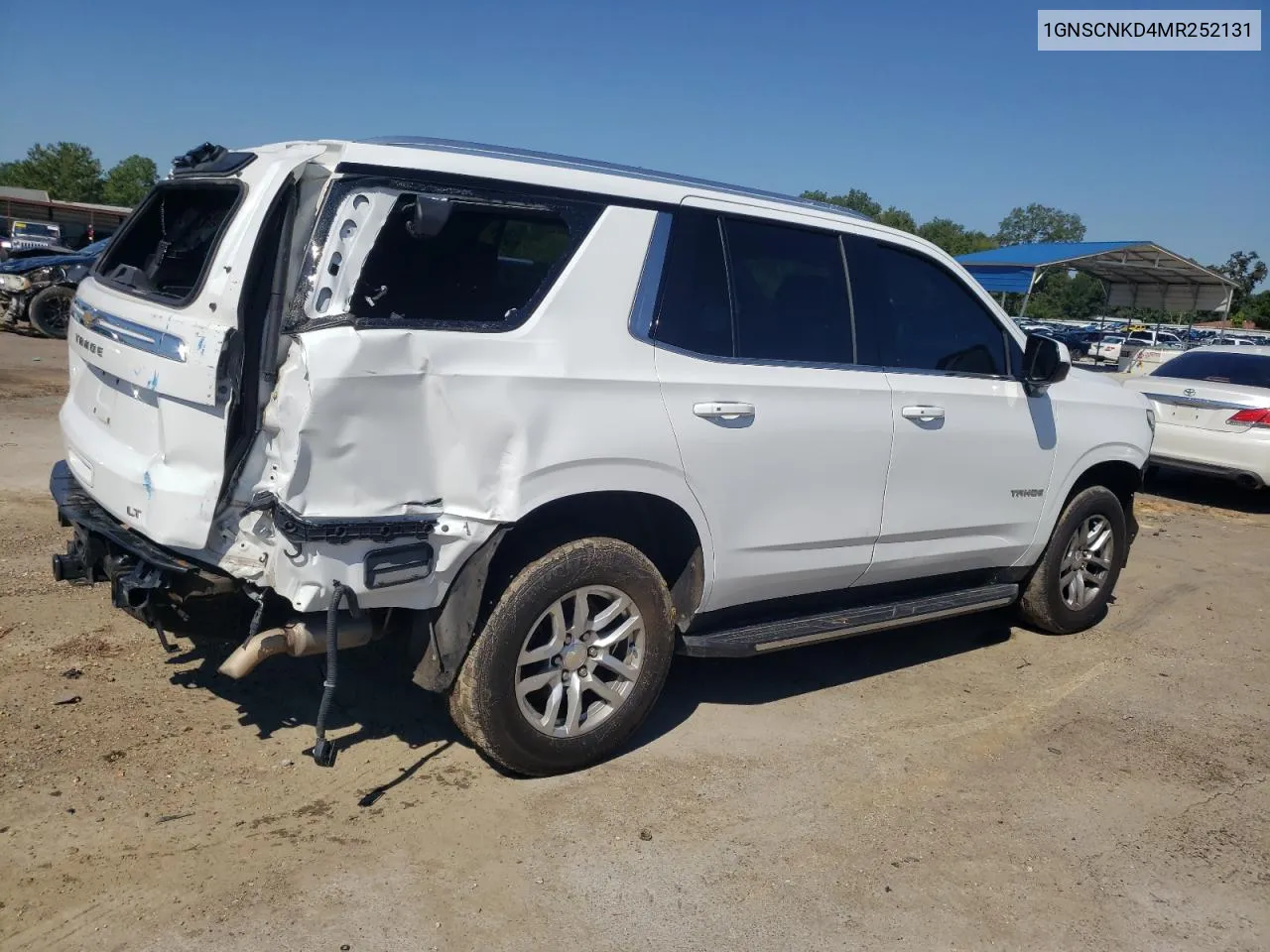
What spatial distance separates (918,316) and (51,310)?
1404 centimetres

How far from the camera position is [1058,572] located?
586cm

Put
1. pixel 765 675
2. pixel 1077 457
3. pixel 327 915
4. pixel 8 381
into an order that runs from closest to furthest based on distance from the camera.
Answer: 1. pixel 327 915
2. pixel 765 675
3. pixel 1077 457
4. pixel 8 381

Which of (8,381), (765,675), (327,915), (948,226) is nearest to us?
(327,915)

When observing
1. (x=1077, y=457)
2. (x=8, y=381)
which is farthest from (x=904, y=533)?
(x=8, y=381)

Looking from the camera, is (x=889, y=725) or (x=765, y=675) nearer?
(x=889, y=725)

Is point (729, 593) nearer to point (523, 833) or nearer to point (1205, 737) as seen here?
point (523, 833)

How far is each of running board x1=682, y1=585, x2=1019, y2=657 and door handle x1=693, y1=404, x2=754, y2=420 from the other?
0.89 m

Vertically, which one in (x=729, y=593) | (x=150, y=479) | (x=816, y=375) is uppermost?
(x=816, y=375)

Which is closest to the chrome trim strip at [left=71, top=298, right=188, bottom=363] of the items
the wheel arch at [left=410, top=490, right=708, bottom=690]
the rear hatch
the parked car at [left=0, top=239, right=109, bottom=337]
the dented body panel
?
the rear hatch

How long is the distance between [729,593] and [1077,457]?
2446 mm

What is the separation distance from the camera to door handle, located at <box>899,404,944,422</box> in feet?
15.2

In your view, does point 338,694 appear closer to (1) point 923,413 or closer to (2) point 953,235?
(1) point 923,413

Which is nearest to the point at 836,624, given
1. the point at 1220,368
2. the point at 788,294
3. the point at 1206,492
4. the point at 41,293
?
the point at 788,294

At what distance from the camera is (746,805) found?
385cm
